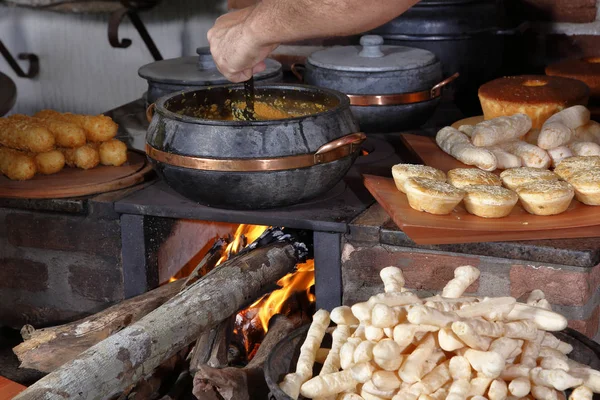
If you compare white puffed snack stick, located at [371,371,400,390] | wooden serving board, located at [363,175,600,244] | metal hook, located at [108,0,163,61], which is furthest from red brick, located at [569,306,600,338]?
metal hook, located at [108,0,163,61]

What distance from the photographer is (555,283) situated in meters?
2.43

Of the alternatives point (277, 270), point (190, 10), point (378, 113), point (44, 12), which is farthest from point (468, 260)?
point (44, 12)

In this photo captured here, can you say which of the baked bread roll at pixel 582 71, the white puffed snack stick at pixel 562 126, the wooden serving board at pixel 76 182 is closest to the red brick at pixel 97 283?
the wooden serving board at pixel 76 182

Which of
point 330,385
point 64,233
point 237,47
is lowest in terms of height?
point 64,233

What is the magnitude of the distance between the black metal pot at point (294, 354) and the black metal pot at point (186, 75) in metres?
1.48

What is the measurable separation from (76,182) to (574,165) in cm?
165

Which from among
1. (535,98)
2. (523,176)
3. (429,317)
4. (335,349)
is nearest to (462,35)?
(535,98)

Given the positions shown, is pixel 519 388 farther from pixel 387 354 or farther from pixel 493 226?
pixel 493 226

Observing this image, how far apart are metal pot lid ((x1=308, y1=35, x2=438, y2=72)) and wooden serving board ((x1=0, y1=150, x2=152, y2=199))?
2.78 feet

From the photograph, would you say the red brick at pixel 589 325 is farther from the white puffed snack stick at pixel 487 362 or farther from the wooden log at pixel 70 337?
the wooden log at pixel 70 337

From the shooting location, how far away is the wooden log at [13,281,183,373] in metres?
2.52

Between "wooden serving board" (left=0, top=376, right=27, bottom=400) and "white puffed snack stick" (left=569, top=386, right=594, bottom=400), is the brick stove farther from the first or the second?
"wooden serving board" (left=0, top=376, right=27, bottom=400)

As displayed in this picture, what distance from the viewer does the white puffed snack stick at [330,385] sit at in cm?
191

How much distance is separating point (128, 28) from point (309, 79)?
217 cm
